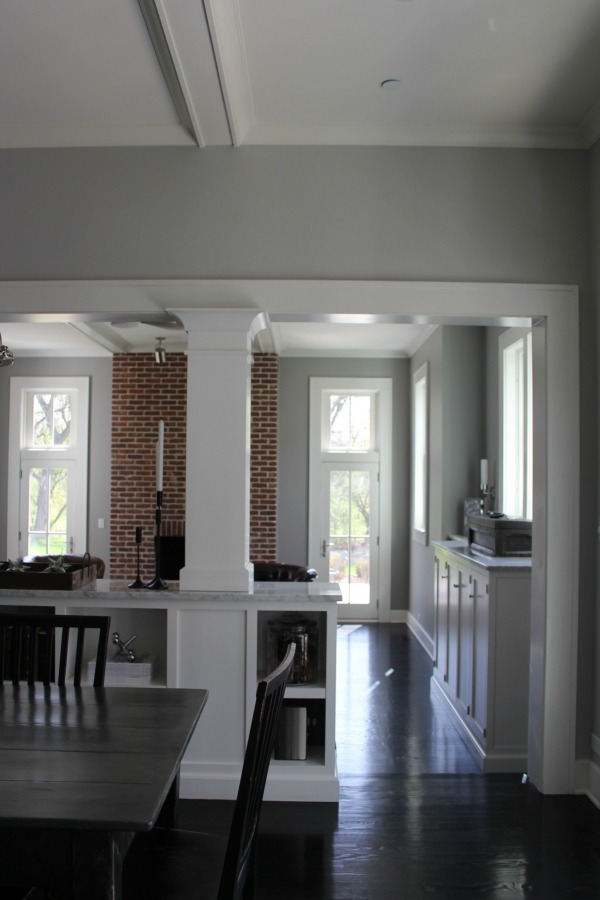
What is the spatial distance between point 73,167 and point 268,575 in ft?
9.44

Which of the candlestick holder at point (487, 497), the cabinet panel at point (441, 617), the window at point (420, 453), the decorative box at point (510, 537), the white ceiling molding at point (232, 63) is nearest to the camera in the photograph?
the white ceiling molding at point (232, 63)

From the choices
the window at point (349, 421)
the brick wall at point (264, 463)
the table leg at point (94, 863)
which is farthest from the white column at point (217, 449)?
the window at point (349, 421)

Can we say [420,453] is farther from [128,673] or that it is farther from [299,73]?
[299,73]

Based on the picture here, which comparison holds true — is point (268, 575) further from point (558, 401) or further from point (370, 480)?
point (370, 480)

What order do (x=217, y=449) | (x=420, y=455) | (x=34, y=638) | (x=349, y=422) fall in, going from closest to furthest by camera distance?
(x=34, y=638) < (x=217, y=449) < (x=420, y=455) < (x=349, y=422)

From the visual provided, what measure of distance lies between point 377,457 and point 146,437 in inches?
98.8

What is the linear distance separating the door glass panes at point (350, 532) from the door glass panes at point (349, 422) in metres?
0.31

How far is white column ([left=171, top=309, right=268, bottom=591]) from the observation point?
341cm

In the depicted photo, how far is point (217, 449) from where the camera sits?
11.3ft

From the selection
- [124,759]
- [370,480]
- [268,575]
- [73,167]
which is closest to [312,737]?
[268,575]

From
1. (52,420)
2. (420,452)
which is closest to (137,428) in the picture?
(52,420)

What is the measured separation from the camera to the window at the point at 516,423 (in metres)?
4.92

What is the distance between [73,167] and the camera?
349 centimetres

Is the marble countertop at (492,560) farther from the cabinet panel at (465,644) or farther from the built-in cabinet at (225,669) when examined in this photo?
the built-in cabinet at (225,669)
